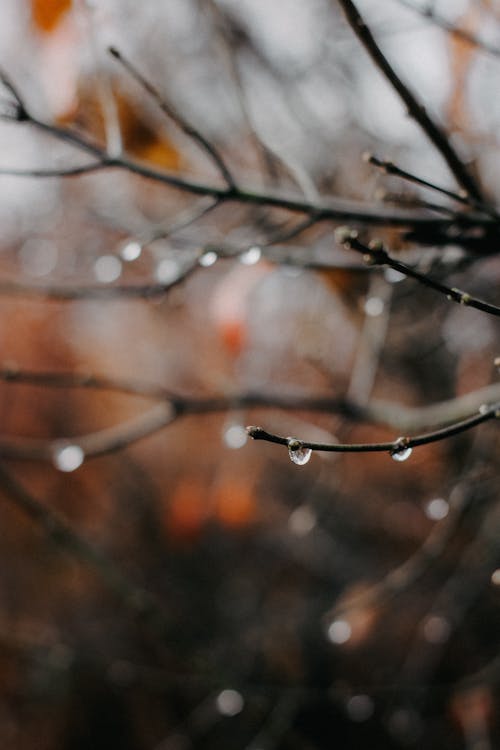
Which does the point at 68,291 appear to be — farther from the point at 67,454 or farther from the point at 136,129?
the point at 136,129

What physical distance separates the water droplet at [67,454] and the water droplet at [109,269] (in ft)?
1.65

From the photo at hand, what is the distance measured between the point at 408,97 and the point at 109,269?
1182 mm

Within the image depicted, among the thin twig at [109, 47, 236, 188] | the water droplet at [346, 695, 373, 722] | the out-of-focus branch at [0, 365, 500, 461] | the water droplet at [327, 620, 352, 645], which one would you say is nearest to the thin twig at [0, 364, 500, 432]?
the out-of-focus branch at [0, 365, 500, 461]

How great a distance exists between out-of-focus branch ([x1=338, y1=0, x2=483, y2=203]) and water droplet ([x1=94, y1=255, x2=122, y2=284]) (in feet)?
3.43

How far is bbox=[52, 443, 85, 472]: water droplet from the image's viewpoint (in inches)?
64.5

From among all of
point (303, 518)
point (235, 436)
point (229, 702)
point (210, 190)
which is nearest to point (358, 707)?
point (229, 702)

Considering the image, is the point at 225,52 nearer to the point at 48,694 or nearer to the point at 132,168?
the point at 132,168

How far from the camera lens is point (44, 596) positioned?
335 inches

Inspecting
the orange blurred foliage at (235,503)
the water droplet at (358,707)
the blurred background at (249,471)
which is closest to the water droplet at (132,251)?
the blurred background at (249,471)

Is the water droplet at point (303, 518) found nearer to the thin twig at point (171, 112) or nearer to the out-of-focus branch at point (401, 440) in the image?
the thin twig at point (171, 112)

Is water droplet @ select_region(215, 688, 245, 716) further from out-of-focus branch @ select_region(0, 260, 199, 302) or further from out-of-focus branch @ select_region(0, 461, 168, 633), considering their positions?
out-of-focus branch @ select_region(0, 260, 199, 302)

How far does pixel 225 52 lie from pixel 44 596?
28.1 ft

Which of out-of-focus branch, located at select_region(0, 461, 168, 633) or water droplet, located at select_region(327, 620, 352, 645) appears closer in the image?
out-of-focus branch, located at select_region(0, 461, 168, 633)

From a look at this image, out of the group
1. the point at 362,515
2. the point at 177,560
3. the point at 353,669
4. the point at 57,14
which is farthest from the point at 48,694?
the point at 57,14
